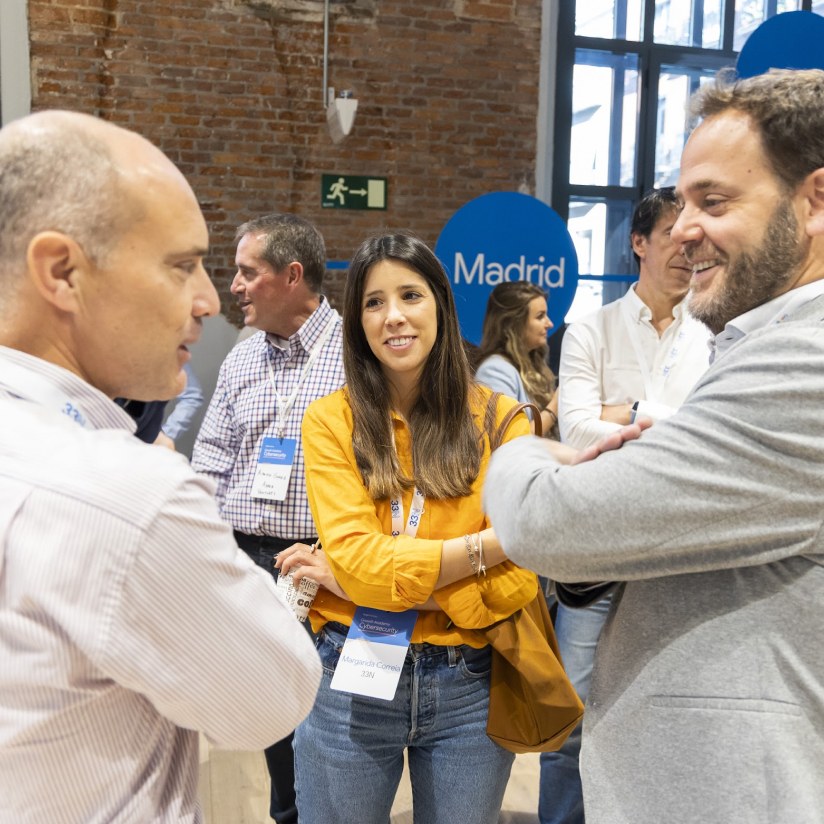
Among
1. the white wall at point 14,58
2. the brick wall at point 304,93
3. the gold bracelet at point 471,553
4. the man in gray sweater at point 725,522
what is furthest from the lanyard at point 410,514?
the white wall at point 14,58

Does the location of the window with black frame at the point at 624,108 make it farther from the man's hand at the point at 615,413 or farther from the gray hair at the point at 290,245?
the man's hand at the point at 615,413

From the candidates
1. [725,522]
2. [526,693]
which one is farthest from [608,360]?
[725,522]

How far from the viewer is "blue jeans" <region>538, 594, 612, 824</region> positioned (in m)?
2.29

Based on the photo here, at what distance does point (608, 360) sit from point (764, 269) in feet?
5.12

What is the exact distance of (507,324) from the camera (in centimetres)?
367

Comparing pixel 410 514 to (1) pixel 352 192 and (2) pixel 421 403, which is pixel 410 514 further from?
(1) pixel 352 192

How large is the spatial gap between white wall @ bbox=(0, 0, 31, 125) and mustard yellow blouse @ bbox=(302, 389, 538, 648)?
4342 millimetres

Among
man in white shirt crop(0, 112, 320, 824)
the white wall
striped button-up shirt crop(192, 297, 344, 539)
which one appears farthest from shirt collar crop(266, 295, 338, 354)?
the white wall

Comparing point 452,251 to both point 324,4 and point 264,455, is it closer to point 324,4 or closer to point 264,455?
point 324,4

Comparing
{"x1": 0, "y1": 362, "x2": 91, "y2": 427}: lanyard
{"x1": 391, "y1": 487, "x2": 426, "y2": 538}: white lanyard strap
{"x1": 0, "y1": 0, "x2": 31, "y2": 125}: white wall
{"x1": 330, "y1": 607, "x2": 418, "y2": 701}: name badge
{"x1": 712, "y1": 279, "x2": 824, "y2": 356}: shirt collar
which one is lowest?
{"x1": 330, "y1": 607, "x2": 418, "y2": 701}: name badge

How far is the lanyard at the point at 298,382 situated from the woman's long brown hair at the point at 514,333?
114cm

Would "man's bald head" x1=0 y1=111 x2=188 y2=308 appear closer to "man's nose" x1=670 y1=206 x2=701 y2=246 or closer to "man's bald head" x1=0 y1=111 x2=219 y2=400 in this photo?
"man's bald head" x1=0 y1=111 x2=219 y2=400

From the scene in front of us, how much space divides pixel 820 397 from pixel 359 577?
35.1 inches

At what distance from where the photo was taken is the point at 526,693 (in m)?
1.55
